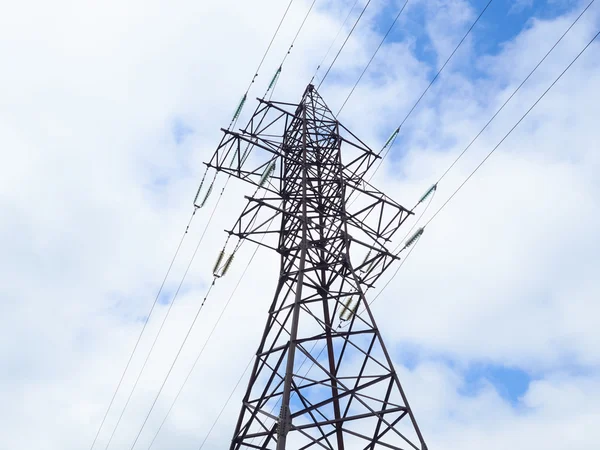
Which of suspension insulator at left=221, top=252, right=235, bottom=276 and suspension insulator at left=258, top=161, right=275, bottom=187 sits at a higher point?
suspension insulator at left=258, top=161, right=275, bottom=187

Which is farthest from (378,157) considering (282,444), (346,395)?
(282,444)

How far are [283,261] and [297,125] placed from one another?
4.80 m

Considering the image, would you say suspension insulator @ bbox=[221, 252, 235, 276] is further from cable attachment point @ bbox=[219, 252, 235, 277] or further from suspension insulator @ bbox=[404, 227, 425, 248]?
suspension insulator @ bbox=[404, 227, 425, 248]

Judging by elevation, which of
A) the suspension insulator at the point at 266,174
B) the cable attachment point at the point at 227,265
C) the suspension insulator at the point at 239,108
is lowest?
the cable attachment point at the point at 227,265

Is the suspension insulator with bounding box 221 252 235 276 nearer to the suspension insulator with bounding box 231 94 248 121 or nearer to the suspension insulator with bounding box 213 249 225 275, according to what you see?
the suspension insulator with bounding box 213 249 225 275

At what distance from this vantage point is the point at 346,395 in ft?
29.6

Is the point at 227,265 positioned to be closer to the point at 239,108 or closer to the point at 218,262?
the point at 218,262

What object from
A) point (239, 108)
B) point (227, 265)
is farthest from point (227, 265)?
point (239, 108)

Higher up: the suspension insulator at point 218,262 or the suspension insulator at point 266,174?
the suspension insulator at point 266,174

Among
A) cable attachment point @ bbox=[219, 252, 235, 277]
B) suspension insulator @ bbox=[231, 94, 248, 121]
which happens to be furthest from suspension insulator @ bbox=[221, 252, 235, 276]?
suspension insulator @ bbox=[231, 94, 248, 121]

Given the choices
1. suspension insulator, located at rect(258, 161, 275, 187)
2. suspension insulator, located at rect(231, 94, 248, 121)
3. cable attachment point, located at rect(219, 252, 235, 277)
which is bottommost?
cable attachment point, located at rect(219, 252, 235, 277)

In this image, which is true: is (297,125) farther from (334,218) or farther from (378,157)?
(334,218)

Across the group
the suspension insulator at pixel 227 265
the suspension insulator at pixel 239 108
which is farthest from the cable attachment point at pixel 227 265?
the suspension insulator at pixel 239 108

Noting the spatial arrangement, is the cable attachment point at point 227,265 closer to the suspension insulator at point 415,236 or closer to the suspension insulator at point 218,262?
the suspension insulator at point 218,262
